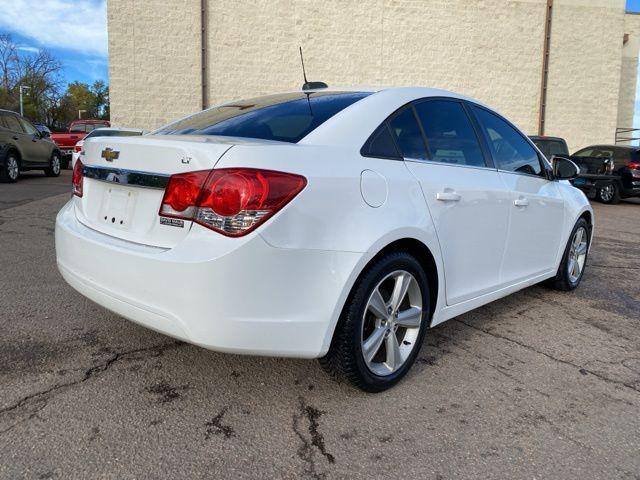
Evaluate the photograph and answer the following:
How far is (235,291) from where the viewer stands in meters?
2.14

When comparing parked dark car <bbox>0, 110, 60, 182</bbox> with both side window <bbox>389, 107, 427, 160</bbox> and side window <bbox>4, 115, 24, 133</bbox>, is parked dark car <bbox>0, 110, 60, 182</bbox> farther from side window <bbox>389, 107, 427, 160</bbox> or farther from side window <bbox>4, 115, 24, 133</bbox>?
side window <bbox>389, 107, 427, 160</bbox>

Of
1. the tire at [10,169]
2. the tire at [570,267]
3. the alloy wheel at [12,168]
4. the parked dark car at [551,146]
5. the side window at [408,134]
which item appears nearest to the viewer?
the side window at [408,134]

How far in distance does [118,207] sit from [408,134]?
1.58m

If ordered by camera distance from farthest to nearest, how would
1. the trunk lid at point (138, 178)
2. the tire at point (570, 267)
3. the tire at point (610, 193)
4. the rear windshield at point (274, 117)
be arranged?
the tire at point (610, 193) → the tire at point (570, 267) → the rear windshield at point (274, 117) → the trunk lid at point (138, 178)

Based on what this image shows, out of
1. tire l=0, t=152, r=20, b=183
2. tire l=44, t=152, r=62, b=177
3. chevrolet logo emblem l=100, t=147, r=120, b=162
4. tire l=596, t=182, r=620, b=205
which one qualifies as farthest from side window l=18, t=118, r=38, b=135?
tire l=596, t=182, r=620, b=205

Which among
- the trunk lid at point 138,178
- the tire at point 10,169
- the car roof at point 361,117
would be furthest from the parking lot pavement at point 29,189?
the car roof at point 361,117

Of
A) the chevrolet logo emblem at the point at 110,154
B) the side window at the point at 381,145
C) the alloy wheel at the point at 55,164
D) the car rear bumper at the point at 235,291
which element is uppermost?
the side window at the point at 381,145

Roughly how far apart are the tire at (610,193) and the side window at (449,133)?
43.4 ft

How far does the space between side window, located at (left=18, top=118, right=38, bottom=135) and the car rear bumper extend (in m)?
13.7

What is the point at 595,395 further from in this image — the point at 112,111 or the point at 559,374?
the point at 112,111

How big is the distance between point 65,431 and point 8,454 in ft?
0.75

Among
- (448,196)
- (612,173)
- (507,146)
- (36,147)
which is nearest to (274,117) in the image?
(448,196)

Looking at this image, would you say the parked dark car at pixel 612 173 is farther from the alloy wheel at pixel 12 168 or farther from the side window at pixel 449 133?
the alloy wheel at pixel 12 168

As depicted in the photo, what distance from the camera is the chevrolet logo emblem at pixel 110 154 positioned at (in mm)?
2578
